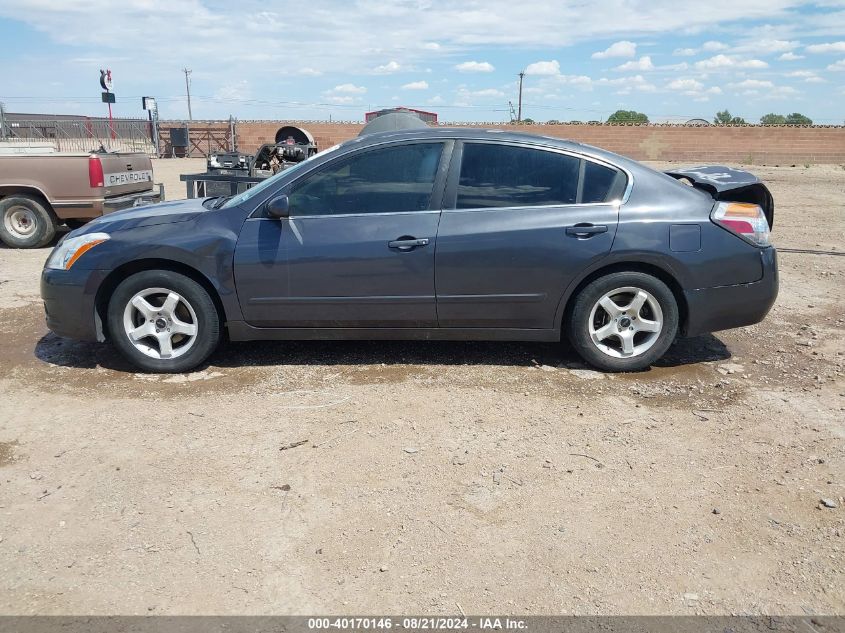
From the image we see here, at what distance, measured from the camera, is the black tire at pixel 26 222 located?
951 centimetres

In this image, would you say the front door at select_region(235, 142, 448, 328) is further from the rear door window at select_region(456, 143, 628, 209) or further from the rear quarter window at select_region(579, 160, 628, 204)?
the rear quarter window at select_region(579, 160, 628, 204)

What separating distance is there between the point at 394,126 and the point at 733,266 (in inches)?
293

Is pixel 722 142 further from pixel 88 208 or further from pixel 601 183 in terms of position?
pixel 601 183

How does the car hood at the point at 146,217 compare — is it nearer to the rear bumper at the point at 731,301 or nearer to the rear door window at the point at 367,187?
the rear door window at the point at 367,187

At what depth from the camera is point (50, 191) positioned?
9.41 metres

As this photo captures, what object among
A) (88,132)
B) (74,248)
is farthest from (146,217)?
(88,132)

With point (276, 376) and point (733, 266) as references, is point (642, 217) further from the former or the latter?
point (276, 376)

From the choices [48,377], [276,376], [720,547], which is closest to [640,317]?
[720,547]

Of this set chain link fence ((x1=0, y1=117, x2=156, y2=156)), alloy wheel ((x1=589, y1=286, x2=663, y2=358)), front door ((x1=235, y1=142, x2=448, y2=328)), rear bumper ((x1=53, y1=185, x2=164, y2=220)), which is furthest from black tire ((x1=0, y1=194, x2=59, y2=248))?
chain link fence ((x1=0, y1=117, x2=156, y2=156))

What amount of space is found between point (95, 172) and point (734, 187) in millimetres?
7912

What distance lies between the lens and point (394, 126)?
11.2 metres

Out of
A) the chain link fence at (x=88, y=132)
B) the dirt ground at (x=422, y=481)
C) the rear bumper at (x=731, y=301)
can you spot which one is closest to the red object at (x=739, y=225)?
the rear bumper at (x=731, y=301)

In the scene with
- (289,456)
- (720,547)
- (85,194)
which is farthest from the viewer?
(85,194)

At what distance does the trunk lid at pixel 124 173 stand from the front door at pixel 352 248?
5811 mm
